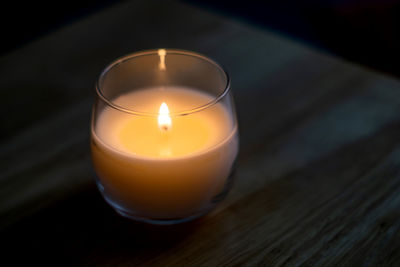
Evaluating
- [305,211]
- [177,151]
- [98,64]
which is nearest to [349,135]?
[305,211]

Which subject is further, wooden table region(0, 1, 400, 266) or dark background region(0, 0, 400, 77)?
dark background region(0, 0, 400, 77)

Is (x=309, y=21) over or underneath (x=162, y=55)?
underneath

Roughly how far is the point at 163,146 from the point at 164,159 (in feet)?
0.08

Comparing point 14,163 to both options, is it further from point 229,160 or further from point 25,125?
point 229,160

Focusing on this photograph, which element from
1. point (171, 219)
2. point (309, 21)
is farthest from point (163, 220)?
point (309, 21)

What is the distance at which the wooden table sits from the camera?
1.49 feet

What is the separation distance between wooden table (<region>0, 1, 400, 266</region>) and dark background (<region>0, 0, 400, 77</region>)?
79 cm

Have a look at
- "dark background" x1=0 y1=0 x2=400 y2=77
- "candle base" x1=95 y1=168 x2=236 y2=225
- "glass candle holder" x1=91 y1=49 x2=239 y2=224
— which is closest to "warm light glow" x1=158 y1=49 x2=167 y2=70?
"glass candle holder" x1=91 y1=49 x2=239 y2=224

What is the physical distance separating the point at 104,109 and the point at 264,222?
20 centimetres

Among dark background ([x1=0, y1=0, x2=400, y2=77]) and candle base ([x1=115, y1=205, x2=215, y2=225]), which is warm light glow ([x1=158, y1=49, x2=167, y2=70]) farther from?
dark background ([x1=0, y1=0, x2=400, y2=77])

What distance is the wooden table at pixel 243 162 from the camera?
454 millimetres

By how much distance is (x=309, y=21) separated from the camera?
1.89 m

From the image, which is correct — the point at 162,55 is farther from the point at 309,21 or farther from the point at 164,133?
the point at 309,21

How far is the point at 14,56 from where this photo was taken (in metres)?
0.75
